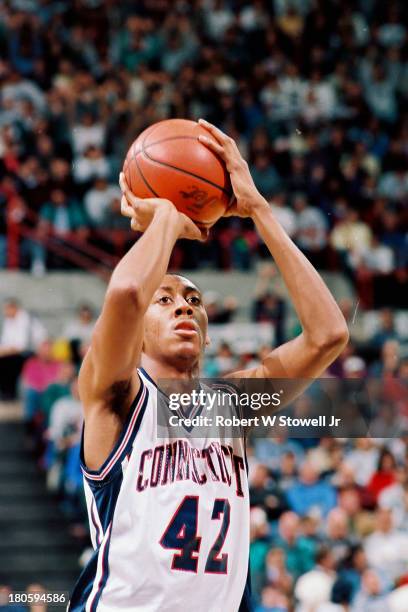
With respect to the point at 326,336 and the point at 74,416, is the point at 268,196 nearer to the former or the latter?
the point at 74,416

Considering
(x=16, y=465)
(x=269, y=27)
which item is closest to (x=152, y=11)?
(x=269, y=27)

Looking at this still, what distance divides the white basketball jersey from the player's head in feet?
0.62

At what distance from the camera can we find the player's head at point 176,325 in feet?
10.9

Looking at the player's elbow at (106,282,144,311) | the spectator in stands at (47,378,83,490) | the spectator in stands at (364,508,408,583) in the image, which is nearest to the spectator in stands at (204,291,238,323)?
the spectator in stands at (47,378,83,490)

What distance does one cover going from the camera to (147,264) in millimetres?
2947

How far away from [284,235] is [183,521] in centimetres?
93

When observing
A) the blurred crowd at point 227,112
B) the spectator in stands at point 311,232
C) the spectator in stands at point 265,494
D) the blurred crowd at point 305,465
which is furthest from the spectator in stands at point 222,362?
the spectator in stands at point 311,232

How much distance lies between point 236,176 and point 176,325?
19.9 inches

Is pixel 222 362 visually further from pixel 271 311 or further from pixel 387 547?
pixel 387 547

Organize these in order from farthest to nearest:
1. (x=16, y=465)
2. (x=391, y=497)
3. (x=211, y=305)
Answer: (x=211, y=305)
(x=16, y=465)
(x=391, y=497)

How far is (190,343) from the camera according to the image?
333cm

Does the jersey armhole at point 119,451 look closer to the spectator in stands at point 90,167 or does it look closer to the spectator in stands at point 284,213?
the spectator in stands at point 284,213

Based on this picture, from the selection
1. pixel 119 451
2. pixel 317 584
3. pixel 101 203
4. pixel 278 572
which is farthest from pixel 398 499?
pixel 119 451

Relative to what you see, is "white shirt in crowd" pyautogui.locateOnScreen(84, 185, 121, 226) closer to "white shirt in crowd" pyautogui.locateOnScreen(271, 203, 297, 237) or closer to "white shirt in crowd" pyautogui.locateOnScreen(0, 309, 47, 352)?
"white shirt in crowd" pyautogui.locateOnScreen(0, 309, 47, 352)
